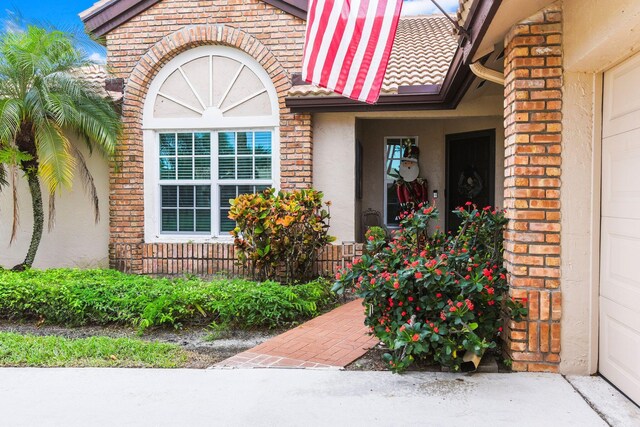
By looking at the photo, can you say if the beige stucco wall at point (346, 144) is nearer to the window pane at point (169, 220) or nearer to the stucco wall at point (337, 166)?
the stucco wall at point (337, 166)

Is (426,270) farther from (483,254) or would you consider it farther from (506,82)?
(506,82)

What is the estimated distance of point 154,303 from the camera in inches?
216

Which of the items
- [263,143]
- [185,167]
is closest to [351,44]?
[263,143]

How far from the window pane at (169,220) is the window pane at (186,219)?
87 millimetres

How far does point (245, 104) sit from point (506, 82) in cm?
464

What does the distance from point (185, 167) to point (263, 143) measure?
135 centimetres

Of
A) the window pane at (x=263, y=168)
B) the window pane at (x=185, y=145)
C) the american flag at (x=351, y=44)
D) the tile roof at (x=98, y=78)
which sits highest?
the tile roof at (x=98, y=78)

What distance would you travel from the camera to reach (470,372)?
378 cm

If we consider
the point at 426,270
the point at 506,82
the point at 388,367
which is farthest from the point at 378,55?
the point at 388,367

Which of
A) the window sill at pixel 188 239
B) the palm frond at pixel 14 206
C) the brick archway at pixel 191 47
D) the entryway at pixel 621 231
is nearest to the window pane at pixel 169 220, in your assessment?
the window sill at pixel 188 239

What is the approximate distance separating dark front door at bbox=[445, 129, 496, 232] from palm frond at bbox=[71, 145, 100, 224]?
6.11m

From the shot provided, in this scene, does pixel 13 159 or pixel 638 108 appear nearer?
pixel 638 108

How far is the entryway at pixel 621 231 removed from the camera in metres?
3.19

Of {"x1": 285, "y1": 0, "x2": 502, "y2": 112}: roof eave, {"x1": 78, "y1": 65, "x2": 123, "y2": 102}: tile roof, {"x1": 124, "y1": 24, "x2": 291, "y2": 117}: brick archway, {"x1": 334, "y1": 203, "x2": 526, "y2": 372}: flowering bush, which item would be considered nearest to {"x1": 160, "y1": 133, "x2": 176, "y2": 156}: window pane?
{"x1": 124, "y1": 24, "x2": 291, "y2": 117}: brick archway
